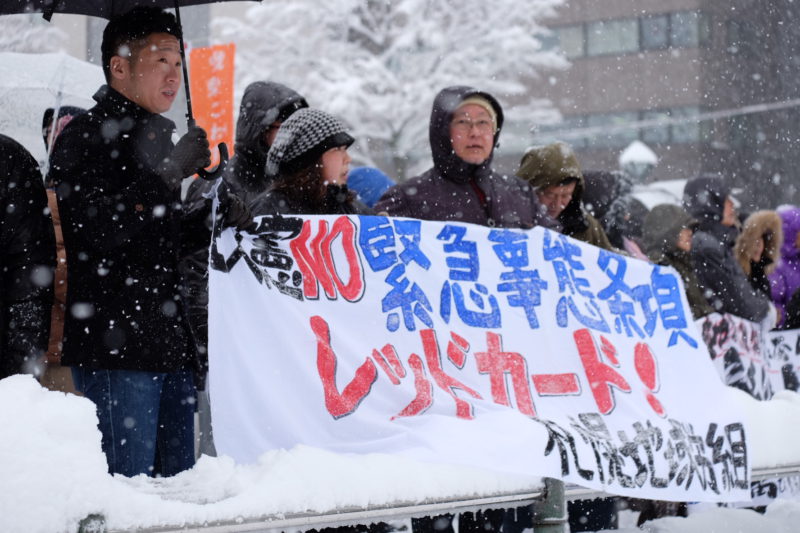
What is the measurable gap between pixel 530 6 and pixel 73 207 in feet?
61.0

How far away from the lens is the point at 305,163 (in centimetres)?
390

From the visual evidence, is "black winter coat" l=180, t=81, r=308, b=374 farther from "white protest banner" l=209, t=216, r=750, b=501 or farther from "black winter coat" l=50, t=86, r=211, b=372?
"black winter coat" l=50, t=86, r=211, b=372

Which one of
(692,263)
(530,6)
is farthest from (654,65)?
(692,263)

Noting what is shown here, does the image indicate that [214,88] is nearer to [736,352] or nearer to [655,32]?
[736,352]

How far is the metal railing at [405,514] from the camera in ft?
8.45

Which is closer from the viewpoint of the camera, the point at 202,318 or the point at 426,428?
the point at 426,428

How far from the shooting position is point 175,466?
340cm

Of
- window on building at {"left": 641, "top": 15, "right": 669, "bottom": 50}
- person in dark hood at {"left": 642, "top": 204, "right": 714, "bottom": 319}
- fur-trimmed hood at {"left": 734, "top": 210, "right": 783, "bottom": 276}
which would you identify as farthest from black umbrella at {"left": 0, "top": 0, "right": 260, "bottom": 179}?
window on building at {"left": 641, "top": 15, "right": 669, "bottom": 50}

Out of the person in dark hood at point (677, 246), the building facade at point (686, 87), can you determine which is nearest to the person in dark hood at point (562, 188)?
the person in dark hood at point (677, 246)

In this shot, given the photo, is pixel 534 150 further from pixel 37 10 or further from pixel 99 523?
pixel 99 523

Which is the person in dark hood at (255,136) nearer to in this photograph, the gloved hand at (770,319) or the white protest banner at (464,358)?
the white protest banner at (464,358)

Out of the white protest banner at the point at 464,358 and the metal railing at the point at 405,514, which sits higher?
the white protest banner at the point at 464,358

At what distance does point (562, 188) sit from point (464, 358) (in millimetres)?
1694

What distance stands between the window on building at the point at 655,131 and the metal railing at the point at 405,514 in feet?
90.9
